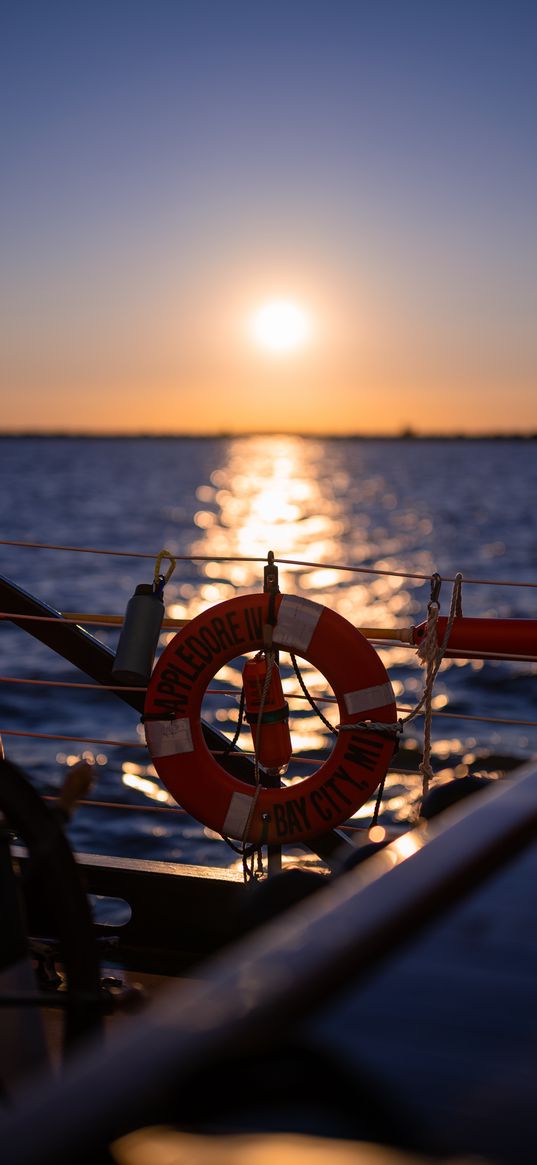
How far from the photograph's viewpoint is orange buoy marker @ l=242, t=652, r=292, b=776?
259 cm

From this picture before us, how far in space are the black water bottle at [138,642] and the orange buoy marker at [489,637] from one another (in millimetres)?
643

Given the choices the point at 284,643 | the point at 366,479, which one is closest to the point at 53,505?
the point at 366,479

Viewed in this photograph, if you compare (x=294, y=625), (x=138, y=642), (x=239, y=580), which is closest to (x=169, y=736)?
(x=138, y=642)

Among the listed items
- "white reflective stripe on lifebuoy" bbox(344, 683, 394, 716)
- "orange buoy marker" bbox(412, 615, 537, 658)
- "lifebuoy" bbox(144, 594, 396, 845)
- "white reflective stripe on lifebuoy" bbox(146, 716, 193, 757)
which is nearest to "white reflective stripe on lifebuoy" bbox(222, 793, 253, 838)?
"lifebuoy" bbox(144, 594, 396, 845)

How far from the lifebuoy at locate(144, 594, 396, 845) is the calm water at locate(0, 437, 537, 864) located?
21 centimetres

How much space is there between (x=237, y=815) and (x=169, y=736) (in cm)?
25

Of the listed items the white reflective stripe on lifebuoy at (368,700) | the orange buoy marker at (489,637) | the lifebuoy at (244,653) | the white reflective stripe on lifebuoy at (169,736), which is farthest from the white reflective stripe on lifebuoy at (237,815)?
the orange buoy marker at (489,637)

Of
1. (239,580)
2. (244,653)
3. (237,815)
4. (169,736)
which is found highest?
(239,580)

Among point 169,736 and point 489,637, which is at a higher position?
point 489,637

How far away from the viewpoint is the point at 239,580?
824 inches

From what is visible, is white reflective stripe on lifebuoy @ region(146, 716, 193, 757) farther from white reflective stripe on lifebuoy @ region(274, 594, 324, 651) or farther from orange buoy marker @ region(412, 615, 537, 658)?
orange buoy marker @ region(412, 615, 537, 658)

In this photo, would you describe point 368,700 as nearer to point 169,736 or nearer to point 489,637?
point 489,637

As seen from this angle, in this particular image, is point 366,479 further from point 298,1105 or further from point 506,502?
point 298,1105

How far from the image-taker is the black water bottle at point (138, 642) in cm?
259
